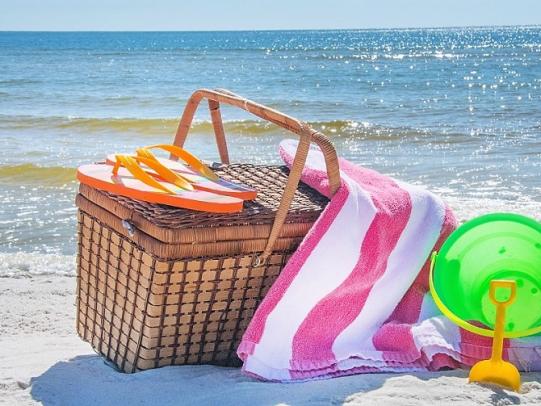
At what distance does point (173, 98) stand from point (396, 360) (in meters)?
13.3

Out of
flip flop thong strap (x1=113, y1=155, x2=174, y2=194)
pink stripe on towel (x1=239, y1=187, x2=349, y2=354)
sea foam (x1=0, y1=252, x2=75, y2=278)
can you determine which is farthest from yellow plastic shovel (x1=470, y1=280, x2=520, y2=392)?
sea foam (x1=0, y1=252, x2=75, y2=278)

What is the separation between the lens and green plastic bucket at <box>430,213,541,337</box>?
6.87ft

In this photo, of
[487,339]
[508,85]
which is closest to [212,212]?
[487,339]

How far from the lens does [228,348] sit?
2.36 metres

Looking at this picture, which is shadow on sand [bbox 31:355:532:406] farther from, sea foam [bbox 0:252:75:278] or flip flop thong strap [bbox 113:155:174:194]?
sea foam [bbox 0:252:75:278]

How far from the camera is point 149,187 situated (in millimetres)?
2178

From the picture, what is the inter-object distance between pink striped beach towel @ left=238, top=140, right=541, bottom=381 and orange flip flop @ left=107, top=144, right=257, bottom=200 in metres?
0.22

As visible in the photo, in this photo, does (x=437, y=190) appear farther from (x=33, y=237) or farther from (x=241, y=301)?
(x=241, y=301)

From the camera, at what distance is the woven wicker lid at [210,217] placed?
2.06 metres

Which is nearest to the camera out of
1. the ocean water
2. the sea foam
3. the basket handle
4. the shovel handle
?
the shovel handle

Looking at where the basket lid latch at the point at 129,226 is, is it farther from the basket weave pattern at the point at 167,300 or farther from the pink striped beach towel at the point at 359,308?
the pink striped beach towel at the point at 359,308

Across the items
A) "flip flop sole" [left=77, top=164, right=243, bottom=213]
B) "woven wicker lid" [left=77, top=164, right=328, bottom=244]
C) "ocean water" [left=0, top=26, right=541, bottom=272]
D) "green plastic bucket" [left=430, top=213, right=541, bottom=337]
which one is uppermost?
"flip flop sole" [left=77, top=164, right=243, bottom=213]

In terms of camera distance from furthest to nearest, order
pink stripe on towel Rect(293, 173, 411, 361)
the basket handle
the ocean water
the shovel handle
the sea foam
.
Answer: the ocean water
the sea foam
pink stripe on towel Rect(293, 173, 411, 361)
the basket handle
the shovel handle

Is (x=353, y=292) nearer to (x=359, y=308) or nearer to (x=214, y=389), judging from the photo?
(x=359, y=308)
